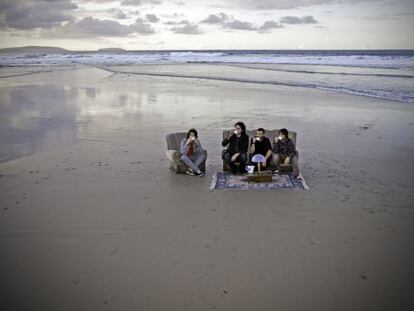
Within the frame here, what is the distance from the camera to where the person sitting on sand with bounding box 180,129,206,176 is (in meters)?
7.69

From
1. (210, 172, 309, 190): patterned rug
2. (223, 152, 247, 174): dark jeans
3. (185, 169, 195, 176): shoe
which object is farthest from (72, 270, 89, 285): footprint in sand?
(223, 152, 247, 174): dark jeans

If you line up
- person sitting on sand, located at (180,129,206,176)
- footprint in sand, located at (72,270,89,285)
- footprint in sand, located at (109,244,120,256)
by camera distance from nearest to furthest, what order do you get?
1. footprint in sand, located at (72,270,89,285)
2. footprint in sand, located at (109,244,120,256)
3. person sitting on sand, located at (180,129,206,176)

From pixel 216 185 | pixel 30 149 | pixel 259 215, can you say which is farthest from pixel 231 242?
pixel 30 149

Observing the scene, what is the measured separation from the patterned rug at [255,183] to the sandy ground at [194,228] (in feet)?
0.69

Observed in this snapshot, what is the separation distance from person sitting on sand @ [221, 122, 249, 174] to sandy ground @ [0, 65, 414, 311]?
63cm

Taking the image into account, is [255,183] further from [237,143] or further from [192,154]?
[192,154]

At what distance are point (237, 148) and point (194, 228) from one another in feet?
9.25

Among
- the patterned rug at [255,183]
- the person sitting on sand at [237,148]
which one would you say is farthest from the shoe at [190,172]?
the person sitting on sand at [237,148]

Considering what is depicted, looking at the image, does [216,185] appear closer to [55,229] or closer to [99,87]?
[55,229]

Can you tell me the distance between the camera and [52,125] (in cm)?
1209

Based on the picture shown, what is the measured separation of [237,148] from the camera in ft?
25.9

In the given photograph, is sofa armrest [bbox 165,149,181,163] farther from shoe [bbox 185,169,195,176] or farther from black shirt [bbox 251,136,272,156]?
black shirt [bbox 251,136,272,156]

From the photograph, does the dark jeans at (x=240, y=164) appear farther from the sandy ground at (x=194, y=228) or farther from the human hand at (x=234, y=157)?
the sandy ground at (x=194, y=228)

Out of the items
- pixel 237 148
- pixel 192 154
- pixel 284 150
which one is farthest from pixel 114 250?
pixel 284 150
